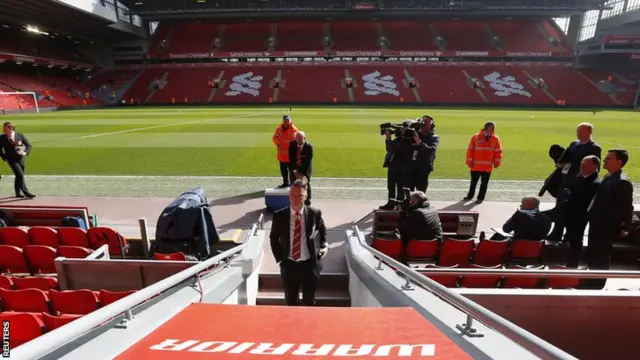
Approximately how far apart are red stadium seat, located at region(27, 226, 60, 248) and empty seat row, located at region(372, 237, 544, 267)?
4.81 metres

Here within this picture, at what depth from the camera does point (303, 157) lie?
7.00 meters

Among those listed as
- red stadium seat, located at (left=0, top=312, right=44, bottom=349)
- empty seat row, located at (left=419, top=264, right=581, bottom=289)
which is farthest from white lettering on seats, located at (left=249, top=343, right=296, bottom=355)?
empty seat row, located at (left=419, top=264, right=581, bottom=289)

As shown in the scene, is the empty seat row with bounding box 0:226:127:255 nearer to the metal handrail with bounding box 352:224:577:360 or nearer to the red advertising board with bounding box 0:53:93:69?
the metal handrail with bounding box 352:224:577:360

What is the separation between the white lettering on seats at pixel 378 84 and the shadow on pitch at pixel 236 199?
1483 inches

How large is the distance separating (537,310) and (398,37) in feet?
188

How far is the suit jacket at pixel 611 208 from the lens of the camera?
3.98m

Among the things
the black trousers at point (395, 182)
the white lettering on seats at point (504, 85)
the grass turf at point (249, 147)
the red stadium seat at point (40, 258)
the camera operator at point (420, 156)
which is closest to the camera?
the red stadium seat at point (40, 258)

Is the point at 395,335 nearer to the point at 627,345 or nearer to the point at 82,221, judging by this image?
the point at 627,345

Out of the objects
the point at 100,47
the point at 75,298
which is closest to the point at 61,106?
the point at 100,47

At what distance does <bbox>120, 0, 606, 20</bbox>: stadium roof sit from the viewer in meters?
48.9

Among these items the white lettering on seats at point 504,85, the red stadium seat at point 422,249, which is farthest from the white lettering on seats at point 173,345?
the white lettering on seats at point 504,85

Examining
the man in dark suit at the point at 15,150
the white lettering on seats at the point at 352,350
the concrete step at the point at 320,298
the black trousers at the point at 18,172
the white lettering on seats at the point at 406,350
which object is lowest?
the concrete step at the point at 320,298

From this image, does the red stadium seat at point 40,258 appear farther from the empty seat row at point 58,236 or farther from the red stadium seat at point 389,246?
the red stadium seat at point 389,246

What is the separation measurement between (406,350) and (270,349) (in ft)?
2.19
